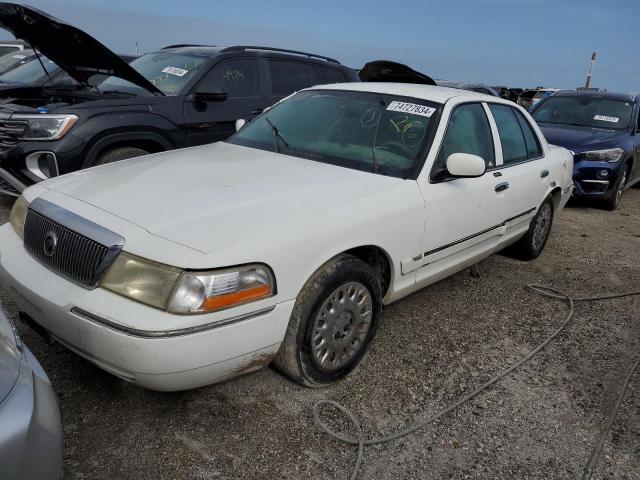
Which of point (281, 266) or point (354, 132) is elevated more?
point (354, 132)

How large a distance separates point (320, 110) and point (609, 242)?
4292mm

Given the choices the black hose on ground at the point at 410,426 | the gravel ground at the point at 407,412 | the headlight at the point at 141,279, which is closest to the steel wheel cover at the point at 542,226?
the gravel ground at the point at 407,412

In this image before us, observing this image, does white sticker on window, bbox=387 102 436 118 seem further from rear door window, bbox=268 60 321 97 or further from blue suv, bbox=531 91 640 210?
blue suv, bbox=531 91 640 210

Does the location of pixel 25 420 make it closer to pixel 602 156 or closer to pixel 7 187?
pixel 7 187

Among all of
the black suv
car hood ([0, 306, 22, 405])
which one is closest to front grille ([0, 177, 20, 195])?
the black suv

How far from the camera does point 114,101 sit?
16.7 feet

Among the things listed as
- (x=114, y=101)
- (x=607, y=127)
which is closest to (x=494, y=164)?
(x=114, y=101)

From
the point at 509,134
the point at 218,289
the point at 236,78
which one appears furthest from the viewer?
the point at 236,78

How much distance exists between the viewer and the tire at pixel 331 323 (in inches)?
105

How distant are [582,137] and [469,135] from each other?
16.2ft

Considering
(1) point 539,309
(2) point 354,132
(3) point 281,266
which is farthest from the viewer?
(1) point 539,309

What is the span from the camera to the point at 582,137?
25.7 feet

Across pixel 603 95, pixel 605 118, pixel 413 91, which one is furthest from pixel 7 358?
pixel 603 95

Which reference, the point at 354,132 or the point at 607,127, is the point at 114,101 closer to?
the point at 354,132
